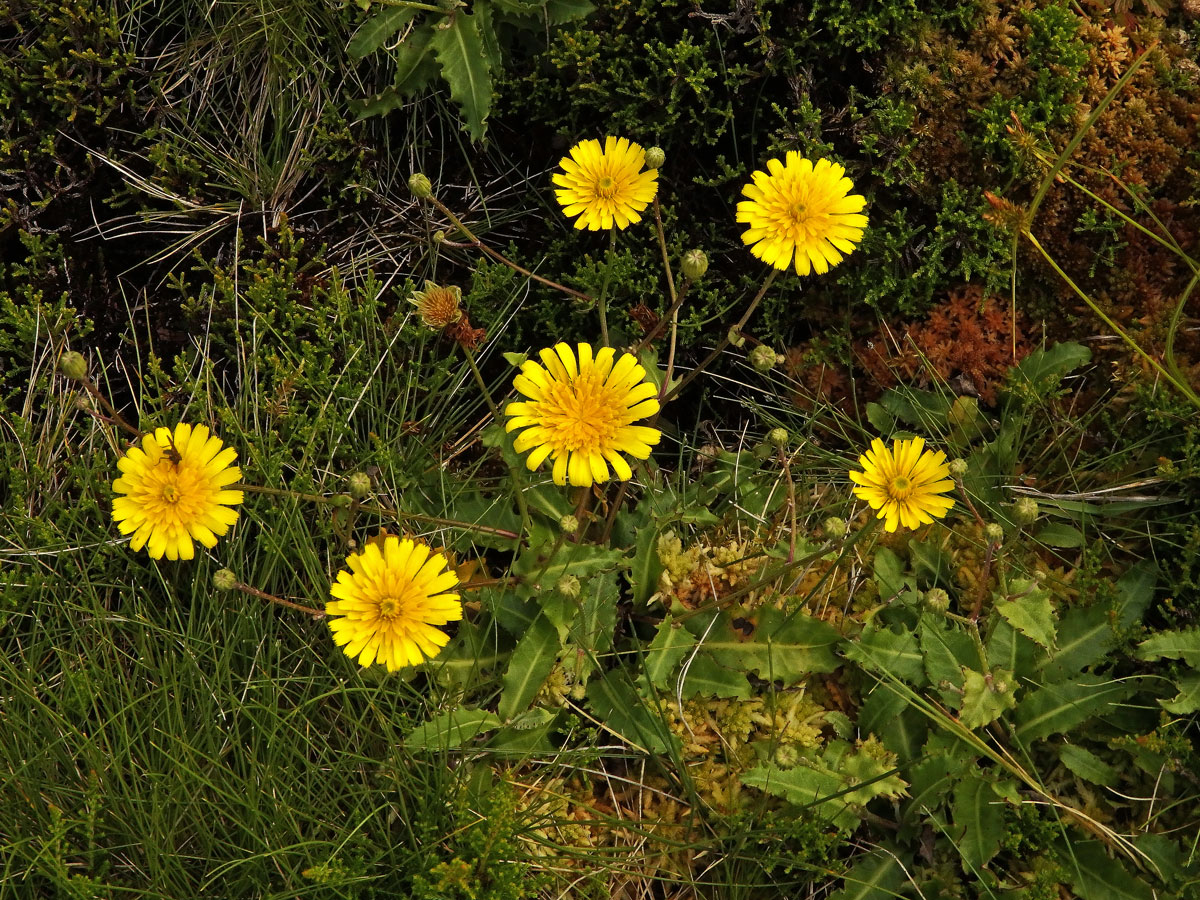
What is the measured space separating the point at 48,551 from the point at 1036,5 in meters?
3.00

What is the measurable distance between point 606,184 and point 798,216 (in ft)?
1.50

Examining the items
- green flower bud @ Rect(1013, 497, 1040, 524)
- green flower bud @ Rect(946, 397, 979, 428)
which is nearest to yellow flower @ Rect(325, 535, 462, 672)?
green flower bud @ Rect(1013, 497, 1040, 524)

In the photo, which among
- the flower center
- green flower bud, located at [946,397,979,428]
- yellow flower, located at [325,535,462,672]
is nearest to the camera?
yellow flower, located at [325,535,462,672]

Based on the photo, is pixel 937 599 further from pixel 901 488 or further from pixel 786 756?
pixel 786 756

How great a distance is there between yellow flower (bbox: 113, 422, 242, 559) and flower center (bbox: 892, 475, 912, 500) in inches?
57.2

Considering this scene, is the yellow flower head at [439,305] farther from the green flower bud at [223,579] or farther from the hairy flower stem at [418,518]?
the green flower bud at [223,579]

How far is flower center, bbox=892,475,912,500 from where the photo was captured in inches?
86.3

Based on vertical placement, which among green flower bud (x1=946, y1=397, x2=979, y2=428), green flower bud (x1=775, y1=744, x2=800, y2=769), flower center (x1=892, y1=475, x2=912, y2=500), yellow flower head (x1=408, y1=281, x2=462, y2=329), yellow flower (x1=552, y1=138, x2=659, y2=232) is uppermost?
yellow flower (x1=552, y1=138, x2=659, y2=232)

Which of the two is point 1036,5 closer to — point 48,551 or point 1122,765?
point 1122,765

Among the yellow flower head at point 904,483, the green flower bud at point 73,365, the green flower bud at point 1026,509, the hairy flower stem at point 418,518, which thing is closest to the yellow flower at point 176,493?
the hairy flower stem at point 418,518

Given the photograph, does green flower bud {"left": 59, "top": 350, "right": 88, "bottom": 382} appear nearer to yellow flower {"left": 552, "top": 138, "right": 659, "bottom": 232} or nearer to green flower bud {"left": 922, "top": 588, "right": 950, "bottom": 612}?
yellow flower {"left": 552, "top": 138, "right": 659, "bottom": 232}

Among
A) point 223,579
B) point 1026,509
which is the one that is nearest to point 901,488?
point 1026,509

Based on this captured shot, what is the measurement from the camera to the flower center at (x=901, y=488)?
2.19 meters

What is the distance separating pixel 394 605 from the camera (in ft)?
6.75
